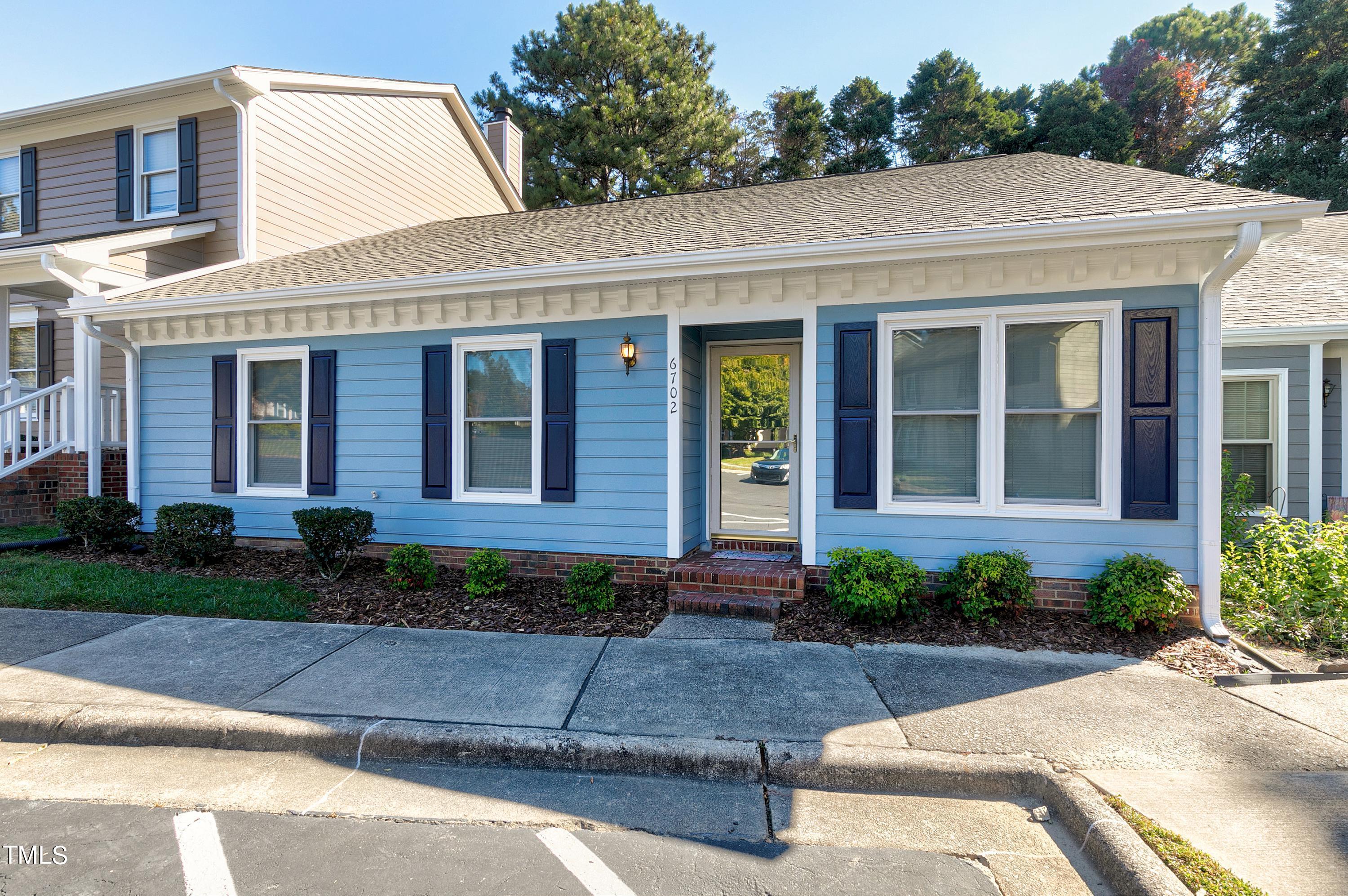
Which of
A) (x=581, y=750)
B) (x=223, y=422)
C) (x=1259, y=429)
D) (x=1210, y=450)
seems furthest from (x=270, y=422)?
(x=1259, y=429)

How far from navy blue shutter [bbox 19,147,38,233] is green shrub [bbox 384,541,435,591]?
9.35 meters

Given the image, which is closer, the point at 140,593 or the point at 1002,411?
the point at 1002,411

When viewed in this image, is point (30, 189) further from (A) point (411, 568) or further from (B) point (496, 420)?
(A) point (411, 568)

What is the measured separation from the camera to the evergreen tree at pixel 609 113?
20594 millimetres

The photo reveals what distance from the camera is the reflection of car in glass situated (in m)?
6.88

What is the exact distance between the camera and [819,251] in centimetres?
514

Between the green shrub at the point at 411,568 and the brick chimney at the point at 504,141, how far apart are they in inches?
421

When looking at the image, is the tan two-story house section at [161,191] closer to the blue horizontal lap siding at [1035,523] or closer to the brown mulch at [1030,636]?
the blue horizontal lap siding at [1035,523]

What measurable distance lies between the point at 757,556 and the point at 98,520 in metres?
6.94

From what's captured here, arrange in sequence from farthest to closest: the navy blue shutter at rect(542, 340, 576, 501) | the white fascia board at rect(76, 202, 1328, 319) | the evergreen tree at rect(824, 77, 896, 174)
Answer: the evergreen tree at rect(824, 77, 896, 174) → the navy blue shutter at rect(542, 340, 576, 501) → the white fascia board at rect(76, 202, 1328, 319)

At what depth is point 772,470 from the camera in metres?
6.90

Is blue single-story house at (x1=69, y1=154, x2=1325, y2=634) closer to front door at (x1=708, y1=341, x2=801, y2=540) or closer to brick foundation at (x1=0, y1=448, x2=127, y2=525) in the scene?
front door at (x1=708, y1=341, x2=801, y2=540)

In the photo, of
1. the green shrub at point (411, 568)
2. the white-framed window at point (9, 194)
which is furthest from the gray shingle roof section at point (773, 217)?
the white-framed window at point (9, 194)

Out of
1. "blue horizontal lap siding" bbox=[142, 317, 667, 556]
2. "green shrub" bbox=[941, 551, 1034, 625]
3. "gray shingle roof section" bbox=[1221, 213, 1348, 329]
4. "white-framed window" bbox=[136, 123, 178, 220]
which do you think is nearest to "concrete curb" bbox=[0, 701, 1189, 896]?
"green shrub" bbox=[941, 551, 1034, 625]
